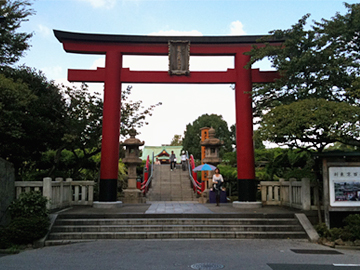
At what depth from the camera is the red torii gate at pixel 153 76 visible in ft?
41.4

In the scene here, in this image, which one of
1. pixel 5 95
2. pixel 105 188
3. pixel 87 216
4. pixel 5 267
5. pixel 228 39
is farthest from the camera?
pixel 228 39

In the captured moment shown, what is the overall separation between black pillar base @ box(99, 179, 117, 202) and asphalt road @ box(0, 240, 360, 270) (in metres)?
3.82

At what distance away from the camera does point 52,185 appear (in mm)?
11219

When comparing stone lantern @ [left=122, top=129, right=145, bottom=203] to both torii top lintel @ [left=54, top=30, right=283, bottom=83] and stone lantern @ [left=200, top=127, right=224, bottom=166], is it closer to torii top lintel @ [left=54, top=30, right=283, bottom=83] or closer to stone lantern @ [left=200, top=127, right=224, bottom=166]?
stone lantern @ [left=200, top=127, right=224, bottom=166]

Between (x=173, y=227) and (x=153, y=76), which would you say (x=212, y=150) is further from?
(x=173, y=227)

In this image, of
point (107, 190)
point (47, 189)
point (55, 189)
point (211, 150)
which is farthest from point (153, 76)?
point (211, 150)

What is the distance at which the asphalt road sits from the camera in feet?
20.7

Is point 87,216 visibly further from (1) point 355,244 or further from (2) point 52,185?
(1) point 355,244

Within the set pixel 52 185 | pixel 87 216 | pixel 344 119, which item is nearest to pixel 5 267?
pixel 87 216

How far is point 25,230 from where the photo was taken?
8344 mm

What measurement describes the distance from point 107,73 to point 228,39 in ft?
16.4

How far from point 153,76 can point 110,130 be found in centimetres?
270

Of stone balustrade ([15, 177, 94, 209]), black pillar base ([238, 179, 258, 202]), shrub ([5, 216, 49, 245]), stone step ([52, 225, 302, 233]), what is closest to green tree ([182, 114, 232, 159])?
black pillar base ([238, 179, 258, 202])

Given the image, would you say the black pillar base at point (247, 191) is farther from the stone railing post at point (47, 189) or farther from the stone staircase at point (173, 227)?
the stone railing post at point (47, 189)
